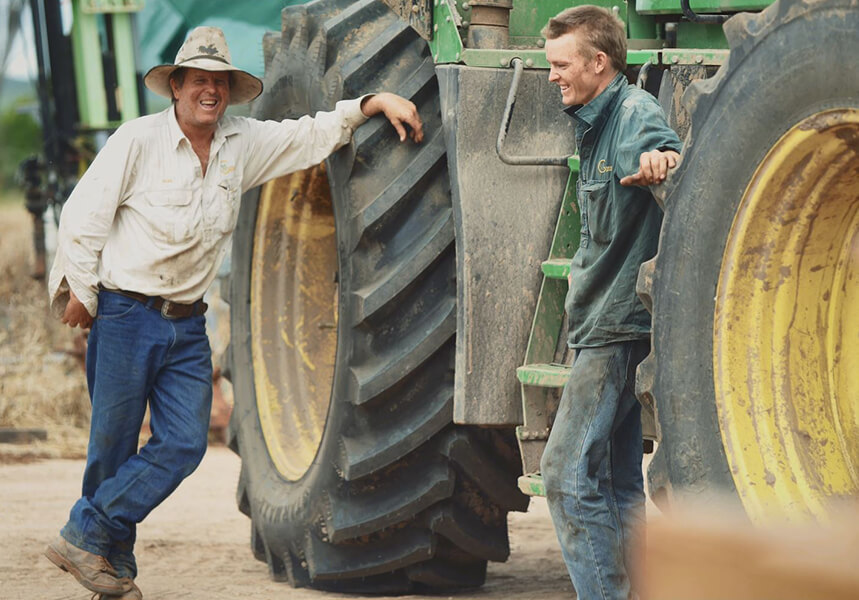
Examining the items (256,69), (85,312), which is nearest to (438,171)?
(85,312)

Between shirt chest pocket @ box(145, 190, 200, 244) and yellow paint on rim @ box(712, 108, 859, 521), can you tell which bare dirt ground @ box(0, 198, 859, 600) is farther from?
shirt chest pocket @ box(145, 190, 200, 244)

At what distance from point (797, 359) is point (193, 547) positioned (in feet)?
11.5

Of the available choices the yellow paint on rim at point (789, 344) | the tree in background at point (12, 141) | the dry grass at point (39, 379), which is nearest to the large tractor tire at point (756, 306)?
the yellow paint on rim at point (789, 344)

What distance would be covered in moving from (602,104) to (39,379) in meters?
6.64

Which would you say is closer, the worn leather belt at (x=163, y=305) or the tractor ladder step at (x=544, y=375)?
the tractor ladder step at (x=544, y=375)

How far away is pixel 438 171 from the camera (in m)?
4.45

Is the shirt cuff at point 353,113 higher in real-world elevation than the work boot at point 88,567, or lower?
higher

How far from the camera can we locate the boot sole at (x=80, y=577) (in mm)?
4930

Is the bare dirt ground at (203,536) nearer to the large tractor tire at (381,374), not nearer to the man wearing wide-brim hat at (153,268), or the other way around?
the large tractor tire at (381,374)

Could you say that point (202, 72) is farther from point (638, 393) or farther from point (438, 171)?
point (638, 393)

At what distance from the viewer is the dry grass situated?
914cm

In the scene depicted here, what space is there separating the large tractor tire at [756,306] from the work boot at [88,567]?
2.21m

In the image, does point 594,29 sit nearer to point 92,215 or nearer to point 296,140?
point 296,140

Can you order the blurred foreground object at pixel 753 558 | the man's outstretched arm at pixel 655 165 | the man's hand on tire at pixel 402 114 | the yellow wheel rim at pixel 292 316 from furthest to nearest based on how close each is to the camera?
1. the yellow wheel rim at pixel 292 316
2. the man's hand on tire at pixel 402 114
3. the man's outstretched arm at pixel 655 165
4. the blurred foreground object at pixel 753 558
